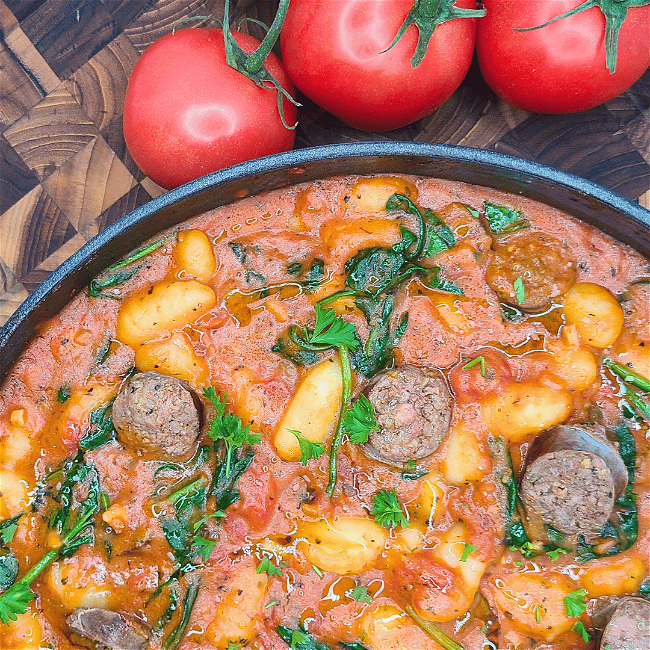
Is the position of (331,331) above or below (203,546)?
above

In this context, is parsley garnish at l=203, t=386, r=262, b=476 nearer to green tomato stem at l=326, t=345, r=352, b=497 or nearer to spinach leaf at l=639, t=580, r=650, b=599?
green tomato stem at l=326, t=345, r=352, b=497

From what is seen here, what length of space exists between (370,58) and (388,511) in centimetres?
146

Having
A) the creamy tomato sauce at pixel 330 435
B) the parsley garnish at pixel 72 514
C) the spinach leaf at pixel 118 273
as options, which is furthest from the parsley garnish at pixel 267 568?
the spinach leaf at pixel 118 273

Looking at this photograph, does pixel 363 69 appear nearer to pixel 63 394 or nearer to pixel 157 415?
pixel 157 415

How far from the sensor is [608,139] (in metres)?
2.35

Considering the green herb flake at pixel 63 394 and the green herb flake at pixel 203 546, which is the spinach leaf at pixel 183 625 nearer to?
the green herb flake at pixel 203 546

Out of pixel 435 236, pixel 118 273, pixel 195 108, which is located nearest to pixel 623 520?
pixel 435 236

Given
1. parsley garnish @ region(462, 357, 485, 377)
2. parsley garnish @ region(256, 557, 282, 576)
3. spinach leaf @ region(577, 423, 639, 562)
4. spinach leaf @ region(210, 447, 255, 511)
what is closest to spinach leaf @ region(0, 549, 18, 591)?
spinach leaf @ region(210, 447, 255, 511)

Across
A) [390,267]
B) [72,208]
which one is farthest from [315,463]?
[72,208]

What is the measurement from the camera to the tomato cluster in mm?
2025

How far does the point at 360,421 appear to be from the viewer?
6.21ft

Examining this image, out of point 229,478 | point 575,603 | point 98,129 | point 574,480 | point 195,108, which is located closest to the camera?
point 574,480

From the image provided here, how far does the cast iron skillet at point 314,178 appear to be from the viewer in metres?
1.92

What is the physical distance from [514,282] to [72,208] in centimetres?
166
